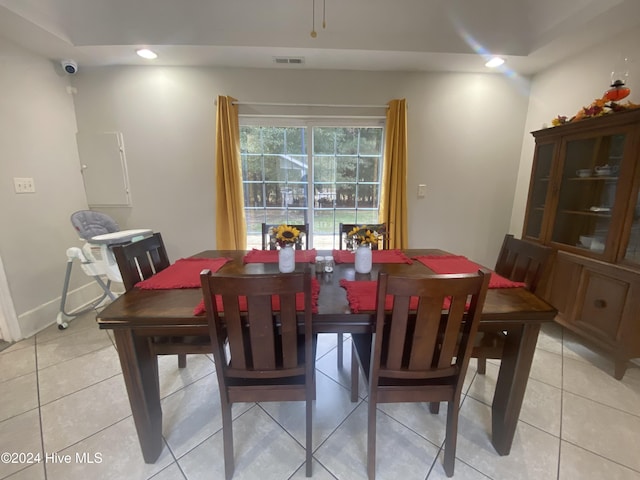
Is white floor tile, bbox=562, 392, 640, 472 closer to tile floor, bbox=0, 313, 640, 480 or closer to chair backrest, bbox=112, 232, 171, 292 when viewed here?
tile floor, bbox=0, 313, 640, 480

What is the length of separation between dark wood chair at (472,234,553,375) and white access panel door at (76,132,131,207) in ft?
11.1


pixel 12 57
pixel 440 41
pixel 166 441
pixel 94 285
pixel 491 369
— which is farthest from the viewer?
pixel 94 285

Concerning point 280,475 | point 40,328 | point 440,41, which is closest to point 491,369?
point 280,475

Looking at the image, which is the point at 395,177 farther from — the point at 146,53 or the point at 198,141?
the point at 146,53

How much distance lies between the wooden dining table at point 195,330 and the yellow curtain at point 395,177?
157 cm

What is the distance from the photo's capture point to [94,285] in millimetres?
2781

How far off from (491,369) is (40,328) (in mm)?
3719

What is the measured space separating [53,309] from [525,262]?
3.76 m

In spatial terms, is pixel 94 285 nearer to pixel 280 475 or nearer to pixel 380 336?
pixel 280 475

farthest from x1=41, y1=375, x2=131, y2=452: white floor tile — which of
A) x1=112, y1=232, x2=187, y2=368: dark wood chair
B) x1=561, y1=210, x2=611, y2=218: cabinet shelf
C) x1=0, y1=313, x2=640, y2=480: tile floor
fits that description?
x1=561, y1=210, x2=611, y2=218: cabinet shelf

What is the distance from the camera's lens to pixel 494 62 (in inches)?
92.4

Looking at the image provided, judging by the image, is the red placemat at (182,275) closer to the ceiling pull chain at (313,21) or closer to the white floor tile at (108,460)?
the white floor tile at (108,460)

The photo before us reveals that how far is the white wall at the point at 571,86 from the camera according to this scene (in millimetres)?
1879

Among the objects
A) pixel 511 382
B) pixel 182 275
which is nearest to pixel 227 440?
pixel 182 275
